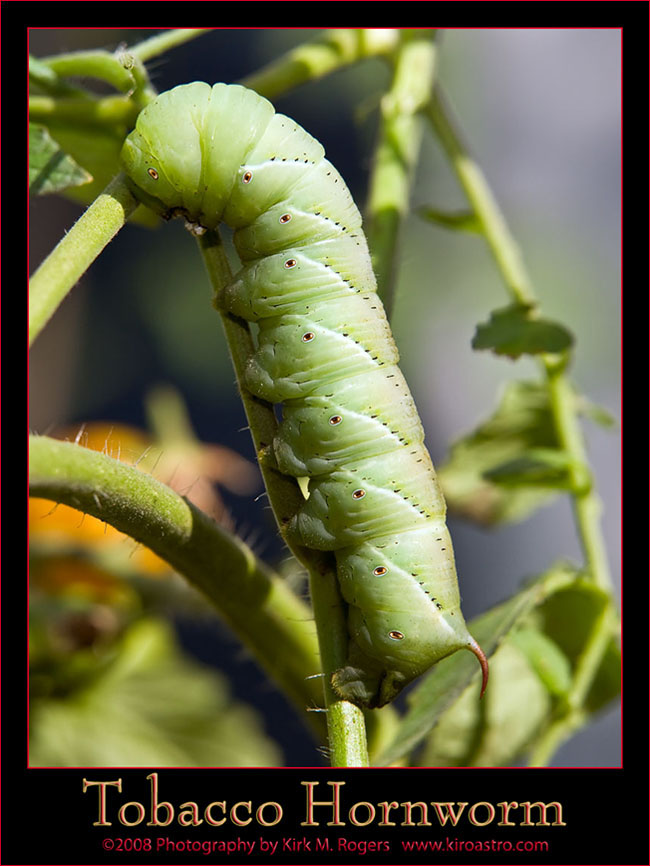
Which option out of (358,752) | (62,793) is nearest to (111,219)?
(358,752)

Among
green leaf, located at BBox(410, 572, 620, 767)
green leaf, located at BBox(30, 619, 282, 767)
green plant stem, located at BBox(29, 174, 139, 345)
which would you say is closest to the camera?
green plant stem, located at BBox(29, 174, 139, 345)

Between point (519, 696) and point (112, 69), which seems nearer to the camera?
point (112, 69)

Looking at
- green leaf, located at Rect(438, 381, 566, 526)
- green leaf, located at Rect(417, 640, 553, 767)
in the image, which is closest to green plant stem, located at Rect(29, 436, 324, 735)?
green leaf, located at Rect(417, 640, 553, 767)

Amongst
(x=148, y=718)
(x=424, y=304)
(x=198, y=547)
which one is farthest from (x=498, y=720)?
(x=424, y=304)

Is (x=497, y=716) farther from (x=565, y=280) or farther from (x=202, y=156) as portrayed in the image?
(x=565, y=280)

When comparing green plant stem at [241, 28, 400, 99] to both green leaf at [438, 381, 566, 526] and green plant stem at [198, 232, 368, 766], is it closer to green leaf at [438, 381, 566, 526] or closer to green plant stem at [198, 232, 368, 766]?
green plant stem at [198, 232, 368, 766]

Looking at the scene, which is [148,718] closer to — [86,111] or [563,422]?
[563,422]
